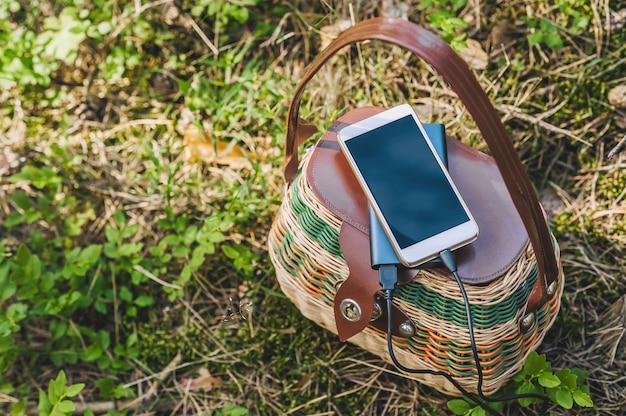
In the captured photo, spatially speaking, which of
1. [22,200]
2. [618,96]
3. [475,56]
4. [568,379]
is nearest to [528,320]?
[568,379]

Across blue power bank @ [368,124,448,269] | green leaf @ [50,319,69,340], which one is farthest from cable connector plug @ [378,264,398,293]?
green leaf @ [50,319,69,340]

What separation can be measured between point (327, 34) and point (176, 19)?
2.01 ft

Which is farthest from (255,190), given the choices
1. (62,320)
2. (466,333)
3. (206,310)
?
(466,333)

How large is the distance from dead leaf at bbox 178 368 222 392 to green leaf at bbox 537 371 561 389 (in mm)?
975

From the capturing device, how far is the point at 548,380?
1501 millimetres

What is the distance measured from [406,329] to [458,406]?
1.07 ft

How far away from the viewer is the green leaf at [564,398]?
4.97 ft

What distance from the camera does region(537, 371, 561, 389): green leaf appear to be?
4.89 ft

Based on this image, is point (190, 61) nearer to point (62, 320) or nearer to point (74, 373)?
point (62, 320)

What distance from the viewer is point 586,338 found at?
1.77 metres

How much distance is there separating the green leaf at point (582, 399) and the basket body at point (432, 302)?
16cm

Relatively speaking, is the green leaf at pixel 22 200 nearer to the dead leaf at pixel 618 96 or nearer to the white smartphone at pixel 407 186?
the white smartphone at pixel 407 186

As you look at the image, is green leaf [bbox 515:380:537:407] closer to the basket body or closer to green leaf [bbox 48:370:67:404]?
the basket body

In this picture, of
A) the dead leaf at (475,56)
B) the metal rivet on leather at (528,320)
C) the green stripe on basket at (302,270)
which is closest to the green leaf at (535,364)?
the metal rivet on leather at (528,320)
